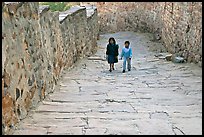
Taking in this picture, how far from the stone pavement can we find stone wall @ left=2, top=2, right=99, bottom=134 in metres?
0.18

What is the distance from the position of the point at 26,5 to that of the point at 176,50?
739 cm

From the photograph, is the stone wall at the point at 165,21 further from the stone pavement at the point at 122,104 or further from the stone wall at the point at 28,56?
the stone wall at the point at 28,56

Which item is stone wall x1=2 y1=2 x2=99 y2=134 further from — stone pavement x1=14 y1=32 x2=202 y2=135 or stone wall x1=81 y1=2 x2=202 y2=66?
stone wall x1=81 y1=2 x2=202 y2=66

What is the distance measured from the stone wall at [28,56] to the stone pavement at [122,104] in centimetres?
18

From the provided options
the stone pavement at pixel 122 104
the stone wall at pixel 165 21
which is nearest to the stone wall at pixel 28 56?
the stone pavement at pixel 122 104

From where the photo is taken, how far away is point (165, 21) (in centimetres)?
1470

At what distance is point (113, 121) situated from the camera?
4.89 metres

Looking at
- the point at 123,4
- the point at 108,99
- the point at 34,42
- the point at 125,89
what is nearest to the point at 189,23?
the point at 125,89

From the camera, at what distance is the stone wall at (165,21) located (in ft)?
32.9

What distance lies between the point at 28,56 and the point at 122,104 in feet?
5.06

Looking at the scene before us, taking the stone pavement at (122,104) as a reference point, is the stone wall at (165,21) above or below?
above

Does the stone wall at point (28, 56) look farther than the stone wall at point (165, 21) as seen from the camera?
No

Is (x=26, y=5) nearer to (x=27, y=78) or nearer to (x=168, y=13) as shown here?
(x=27, y=78)

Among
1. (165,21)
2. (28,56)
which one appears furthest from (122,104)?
(165,21)
